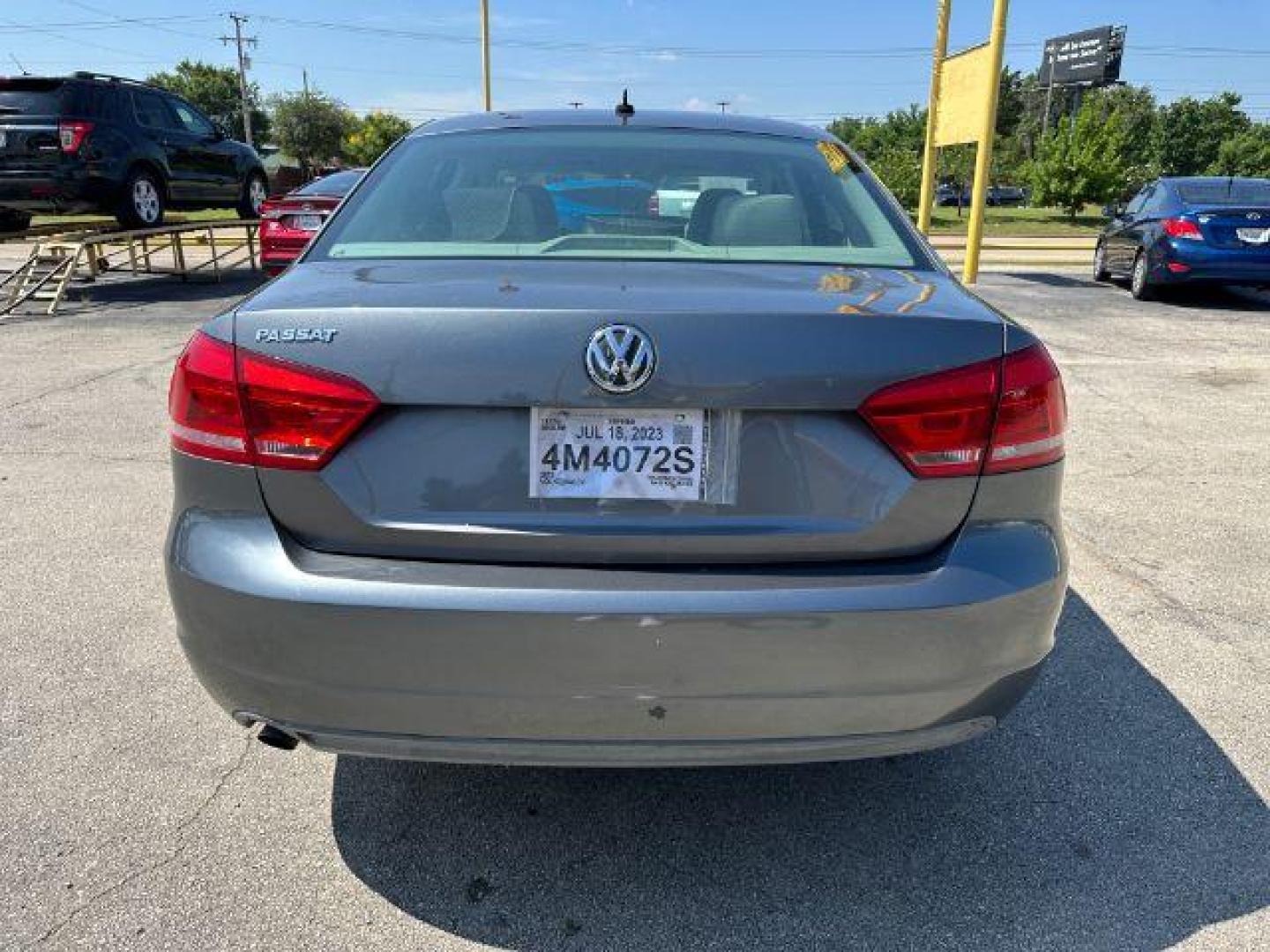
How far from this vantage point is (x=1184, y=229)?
11.7m

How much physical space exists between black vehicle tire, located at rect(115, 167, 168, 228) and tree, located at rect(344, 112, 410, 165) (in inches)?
2300

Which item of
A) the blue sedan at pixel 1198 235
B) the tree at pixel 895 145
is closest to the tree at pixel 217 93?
the tree at pixel 895 145

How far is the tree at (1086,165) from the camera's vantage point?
1673 inches

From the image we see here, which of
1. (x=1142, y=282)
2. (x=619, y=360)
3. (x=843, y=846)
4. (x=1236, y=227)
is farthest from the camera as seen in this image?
(x=1142, y=282)

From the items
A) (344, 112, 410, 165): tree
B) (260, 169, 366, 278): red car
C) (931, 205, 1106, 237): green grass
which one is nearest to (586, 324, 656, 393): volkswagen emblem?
(260, 169, 366, 278): red car

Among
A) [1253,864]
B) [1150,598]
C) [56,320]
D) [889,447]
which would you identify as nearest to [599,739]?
[889,447]

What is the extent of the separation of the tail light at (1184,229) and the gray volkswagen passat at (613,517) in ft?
37.5

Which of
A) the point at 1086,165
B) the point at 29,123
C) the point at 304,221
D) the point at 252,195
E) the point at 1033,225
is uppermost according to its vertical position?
the point at 1086,165

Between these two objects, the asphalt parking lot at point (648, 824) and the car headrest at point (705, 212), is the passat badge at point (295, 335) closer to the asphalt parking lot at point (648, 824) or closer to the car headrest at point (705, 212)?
the car headrest at point (705, 212)

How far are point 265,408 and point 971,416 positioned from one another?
4.41 ft

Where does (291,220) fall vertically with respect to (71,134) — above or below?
below

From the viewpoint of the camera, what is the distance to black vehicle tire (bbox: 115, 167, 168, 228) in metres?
12.7

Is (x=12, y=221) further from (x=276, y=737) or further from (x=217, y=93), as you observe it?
(x=217, y=93)

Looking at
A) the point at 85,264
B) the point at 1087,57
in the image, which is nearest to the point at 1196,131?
the point at 1087,57
